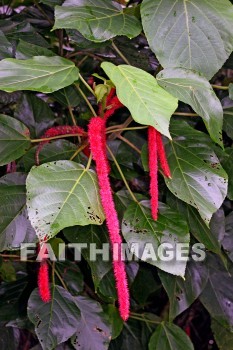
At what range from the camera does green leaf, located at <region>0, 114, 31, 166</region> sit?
2.91 ft

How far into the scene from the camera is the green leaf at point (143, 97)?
59 centimetres

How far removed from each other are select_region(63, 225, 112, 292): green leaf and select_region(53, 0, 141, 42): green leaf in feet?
1.21

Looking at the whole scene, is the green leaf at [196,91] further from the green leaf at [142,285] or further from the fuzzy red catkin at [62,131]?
the green leaf at [142,285]

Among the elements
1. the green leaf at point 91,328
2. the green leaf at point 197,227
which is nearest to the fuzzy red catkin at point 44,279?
the green leaf at point 91,328

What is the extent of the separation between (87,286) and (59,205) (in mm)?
565

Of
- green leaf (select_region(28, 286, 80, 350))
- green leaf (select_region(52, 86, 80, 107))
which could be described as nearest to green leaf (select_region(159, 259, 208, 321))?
green leaf (select_region(28, 286, 80, 350))

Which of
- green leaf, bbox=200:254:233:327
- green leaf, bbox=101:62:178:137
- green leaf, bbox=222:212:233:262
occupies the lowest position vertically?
green leaf, bbox=200:254:233:327

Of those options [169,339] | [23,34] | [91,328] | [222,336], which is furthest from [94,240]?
[222,336]

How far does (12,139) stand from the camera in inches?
35.7

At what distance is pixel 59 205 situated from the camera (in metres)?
0.71

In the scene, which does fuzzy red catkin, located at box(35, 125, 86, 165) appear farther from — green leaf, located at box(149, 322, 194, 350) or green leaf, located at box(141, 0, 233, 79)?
green leaf, located at box(149, 322, 194, 350)

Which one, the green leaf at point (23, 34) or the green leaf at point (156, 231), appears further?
the green leaf at point (23, 34)

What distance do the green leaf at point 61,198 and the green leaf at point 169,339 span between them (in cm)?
52

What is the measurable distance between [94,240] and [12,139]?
0.25m
